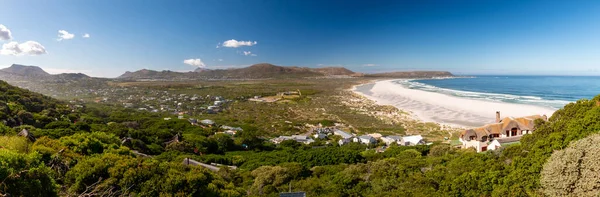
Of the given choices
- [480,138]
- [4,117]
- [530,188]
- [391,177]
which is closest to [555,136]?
[530,188]

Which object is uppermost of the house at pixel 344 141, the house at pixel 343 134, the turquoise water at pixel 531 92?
the turquoise water at pixel 531 92

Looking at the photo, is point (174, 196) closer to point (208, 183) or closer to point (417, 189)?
point (208, 183)

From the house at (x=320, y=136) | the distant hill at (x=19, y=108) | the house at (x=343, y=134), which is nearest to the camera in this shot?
the distant hill at (x=19, y=108)

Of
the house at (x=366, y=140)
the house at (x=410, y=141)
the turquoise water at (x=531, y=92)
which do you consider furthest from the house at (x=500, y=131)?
Answer: the turquoise water at (x=531, y=92)

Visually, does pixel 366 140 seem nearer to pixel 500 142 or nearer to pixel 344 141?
pixel 344 141

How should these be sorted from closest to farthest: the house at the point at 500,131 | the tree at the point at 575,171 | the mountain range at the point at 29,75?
the tree at the point at 575,171 < the house at the point at 500,131 < the mountain range at the point at 29,75

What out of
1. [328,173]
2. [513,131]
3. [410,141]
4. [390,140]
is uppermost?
[513,131]

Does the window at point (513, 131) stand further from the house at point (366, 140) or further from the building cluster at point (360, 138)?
the house at point (366, 140)

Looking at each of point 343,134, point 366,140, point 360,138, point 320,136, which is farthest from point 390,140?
point 320,136

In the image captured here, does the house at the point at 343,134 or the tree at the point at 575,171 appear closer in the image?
the tree at the point at 575,171
